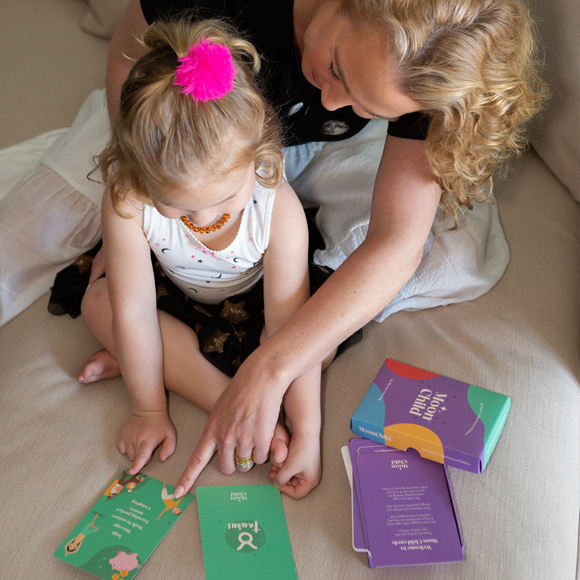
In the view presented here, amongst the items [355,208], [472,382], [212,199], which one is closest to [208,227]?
[212,199]

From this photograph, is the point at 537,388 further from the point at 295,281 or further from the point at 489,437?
the point at 295,281

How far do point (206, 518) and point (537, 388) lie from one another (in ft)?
2.01

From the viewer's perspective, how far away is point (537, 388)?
39.3 inches

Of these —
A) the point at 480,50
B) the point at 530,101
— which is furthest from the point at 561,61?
the point at 480,50

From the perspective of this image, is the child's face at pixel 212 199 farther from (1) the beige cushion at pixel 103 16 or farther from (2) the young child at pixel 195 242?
(1) the beige cushion at pixel 103 16

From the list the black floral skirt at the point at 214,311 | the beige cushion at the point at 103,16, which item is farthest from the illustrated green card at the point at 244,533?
the beige cushion at the point at 103,16

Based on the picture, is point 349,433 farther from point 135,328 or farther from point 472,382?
point 135,328

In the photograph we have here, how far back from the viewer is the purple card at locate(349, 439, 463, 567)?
813 millimetres

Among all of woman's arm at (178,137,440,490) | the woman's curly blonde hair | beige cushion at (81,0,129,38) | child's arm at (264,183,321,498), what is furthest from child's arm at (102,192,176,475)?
beige cushion at (81,0,129,38)

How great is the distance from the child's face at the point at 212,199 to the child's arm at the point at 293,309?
0.12m

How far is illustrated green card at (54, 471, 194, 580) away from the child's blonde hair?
47 centimetres

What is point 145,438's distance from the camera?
3.07 ft

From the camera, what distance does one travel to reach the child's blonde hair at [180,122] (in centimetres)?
74

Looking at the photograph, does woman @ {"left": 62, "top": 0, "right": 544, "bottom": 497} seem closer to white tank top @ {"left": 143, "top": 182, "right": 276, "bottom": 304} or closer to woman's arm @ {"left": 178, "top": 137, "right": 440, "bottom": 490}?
woman's arm @ {"left": 178, "top": 137, "right": 440, "bottom": 490}
